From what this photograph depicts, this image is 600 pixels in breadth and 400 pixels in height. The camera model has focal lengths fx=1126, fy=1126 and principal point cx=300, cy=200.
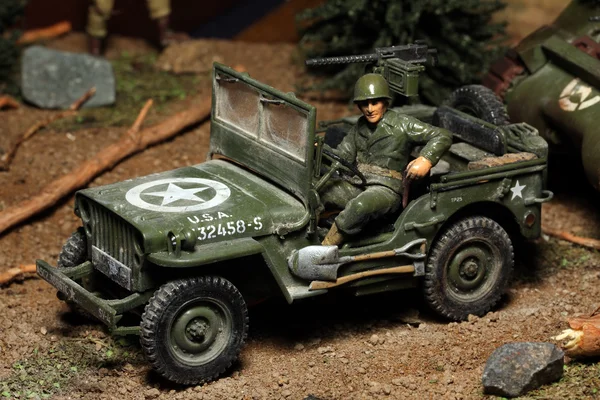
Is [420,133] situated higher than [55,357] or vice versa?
[420,133]

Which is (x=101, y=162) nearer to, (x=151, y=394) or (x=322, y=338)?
(x=322, y=338)

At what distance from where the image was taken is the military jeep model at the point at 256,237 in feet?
23.5

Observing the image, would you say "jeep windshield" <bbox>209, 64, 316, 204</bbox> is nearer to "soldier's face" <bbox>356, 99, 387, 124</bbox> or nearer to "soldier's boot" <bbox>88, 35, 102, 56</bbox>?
"soldier's face" <bbox>356, 99, 387, 124</bbox>

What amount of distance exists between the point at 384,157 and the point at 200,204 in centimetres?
137

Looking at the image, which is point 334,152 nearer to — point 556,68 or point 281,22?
point 556,68

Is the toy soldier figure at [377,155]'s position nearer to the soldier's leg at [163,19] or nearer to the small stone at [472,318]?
the small stone at [472,318]

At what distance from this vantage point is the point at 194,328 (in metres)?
7.25

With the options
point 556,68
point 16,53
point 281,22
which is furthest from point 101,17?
point 556,68

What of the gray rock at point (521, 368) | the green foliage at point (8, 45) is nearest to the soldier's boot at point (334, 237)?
the gray rock at point (521, 368)

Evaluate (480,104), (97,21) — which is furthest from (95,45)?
(480,104)

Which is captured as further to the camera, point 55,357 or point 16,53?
point 16,53

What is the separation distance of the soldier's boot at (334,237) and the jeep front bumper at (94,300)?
1279 mm

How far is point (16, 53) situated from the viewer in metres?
12.2

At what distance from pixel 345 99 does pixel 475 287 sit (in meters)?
3.96
